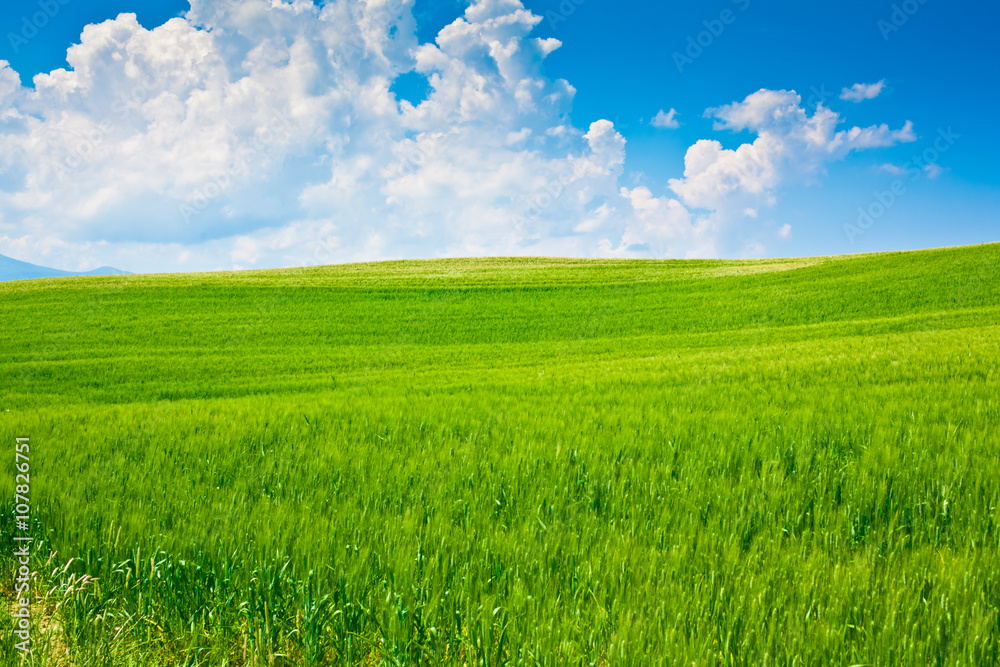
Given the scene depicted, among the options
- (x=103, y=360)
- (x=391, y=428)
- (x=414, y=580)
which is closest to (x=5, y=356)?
(x=103, y=360)

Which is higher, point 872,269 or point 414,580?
point 872,269

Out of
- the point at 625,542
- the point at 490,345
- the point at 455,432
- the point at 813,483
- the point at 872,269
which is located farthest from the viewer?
the point at 872,269

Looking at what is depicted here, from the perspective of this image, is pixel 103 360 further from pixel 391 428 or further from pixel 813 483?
pixel 813 483

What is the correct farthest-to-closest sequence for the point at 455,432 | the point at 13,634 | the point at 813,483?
1. the point at 455,432
2. the point at 813,483
3. the point at 13,634

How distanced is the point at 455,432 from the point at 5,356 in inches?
964

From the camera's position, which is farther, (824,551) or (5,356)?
(5,356)

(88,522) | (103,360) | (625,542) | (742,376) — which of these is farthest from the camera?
(103,360)

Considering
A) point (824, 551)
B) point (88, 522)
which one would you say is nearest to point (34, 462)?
point (88, 522)

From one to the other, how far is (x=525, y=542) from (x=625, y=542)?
0.66 meters

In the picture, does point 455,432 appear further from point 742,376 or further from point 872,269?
point 872,269

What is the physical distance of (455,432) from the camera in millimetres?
5992

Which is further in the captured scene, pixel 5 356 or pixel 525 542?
pixel 5 356

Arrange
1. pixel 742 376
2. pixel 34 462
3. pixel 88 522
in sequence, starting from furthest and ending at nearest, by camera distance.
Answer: pixel 742 376 < pixel 34 462 < pixel 88 522

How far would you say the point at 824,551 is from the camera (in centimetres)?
301
